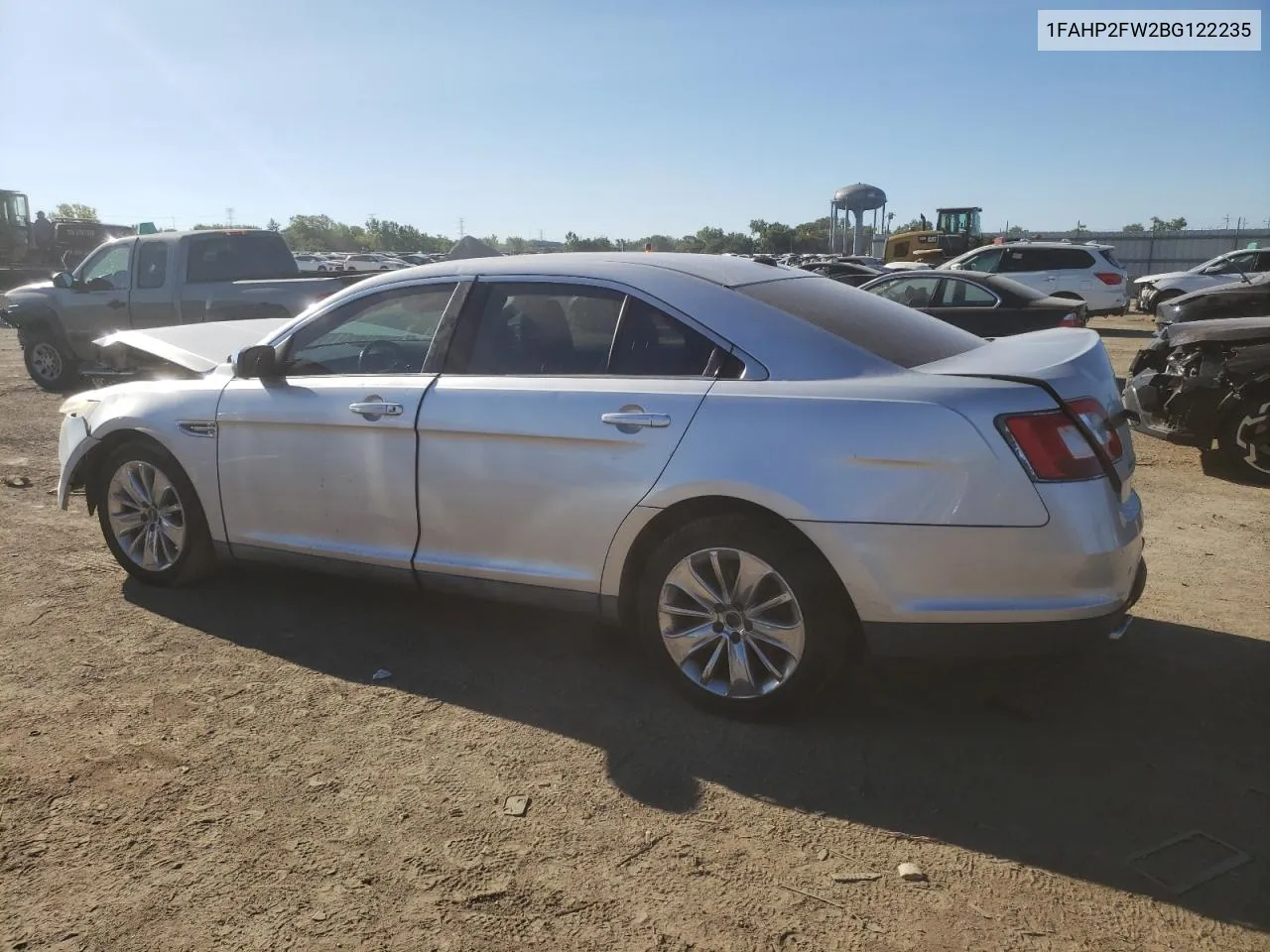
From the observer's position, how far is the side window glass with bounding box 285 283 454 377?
437 cm

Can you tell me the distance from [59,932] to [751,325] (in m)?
2.72

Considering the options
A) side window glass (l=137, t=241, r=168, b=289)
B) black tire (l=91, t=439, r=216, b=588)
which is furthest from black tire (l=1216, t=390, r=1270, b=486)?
side window glass (l=137, t=241, r=168, b=289)

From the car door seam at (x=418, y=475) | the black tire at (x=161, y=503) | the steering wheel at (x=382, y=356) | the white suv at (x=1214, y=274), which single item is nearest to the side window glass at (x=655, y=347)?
the car door seam at (x=418, y=475)

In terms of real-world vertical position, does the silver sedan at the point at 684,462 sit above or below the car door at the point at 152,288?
below

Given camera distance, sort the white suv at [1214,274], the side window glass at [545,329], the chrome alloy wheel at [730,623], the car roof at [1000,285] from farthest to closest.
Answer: the white suv at [1214,274] < the car roof at [1000,285] < the side window glass at [545,329] < the chrome alloy wheel at [730,623]

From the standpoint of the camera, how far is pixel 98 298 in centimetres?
1222

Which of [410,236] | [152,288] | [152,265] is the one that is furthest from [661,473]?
[410,236]

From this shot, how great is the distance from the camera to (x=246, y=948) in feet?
8.26

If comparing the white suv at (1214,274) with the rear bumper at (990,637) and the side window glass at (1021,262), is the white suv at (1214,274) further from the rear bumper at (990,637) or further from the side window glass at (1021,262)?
the rear bumper at (990,637)

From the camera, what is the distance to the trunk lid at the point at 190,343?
5879 millimetres

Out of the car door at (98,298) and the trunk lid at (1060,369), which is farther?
the car door at (98,298)

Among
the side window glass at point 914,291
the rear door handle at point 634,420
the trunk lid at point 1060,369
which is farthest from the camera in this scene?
the side window glass at point 914,291

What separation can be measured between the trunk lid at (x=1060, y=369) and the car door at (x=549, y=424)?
0.87 metres

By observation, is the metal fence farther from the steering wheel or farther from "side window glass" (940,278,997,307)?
the steering wheel
